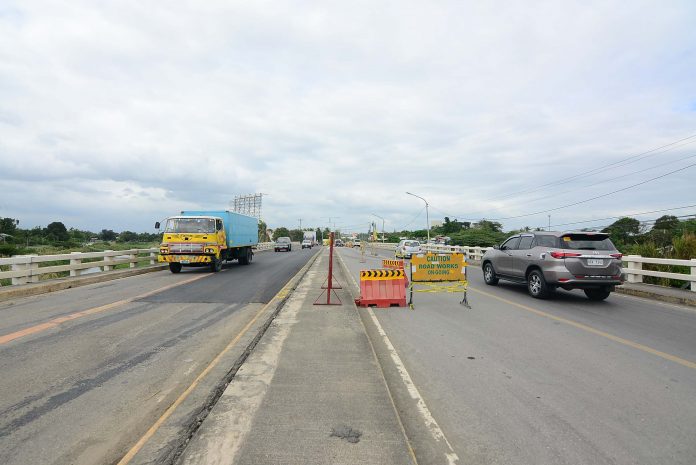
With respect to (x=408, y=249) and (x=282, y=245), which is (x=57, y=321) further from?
(x=282, y=245)

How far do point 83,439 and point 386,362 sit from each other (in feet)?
11.4

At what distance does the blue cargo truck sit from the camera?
58.5 ft

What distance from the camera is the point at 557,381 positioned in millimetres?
4887

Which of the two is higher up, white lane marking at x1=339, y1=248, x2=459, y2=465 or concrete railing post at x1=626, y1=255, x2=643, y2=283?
concrete railing post at x1=626, y1=255, x2=643, y2=283

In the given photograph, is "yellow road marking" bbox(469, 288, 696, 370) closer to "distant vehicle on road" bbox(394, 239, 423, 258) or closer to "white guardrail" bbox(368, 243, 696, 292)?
"white guardrail" bbox(368, 243, 696, 292)

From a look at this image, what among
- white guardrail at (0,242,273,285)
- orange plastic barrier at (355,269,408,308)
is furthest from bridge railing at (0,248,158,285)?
orange plastic barrier at (355,269,408,308)

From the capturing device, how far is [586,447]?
338 centimetres

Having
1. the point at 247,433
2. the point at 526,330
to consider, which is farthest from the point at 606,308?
the point at 247,433

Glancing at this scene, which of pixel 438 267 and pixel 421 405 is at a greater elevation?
pixel 438 267

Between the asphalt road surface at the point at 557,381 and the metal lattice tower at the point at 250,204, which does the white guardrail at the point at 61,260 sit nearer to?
the asphalt road surface at the point at 557,381

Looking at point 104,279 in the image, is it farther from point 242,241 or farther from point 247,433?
point 247,433

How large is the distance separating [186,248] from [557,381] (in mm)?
16070

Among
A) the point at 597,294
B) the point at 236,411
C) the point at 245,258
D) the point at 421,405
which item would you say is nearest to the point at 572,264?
the point at 597,294

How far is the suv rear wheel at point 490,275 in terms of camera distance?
13965 mm
